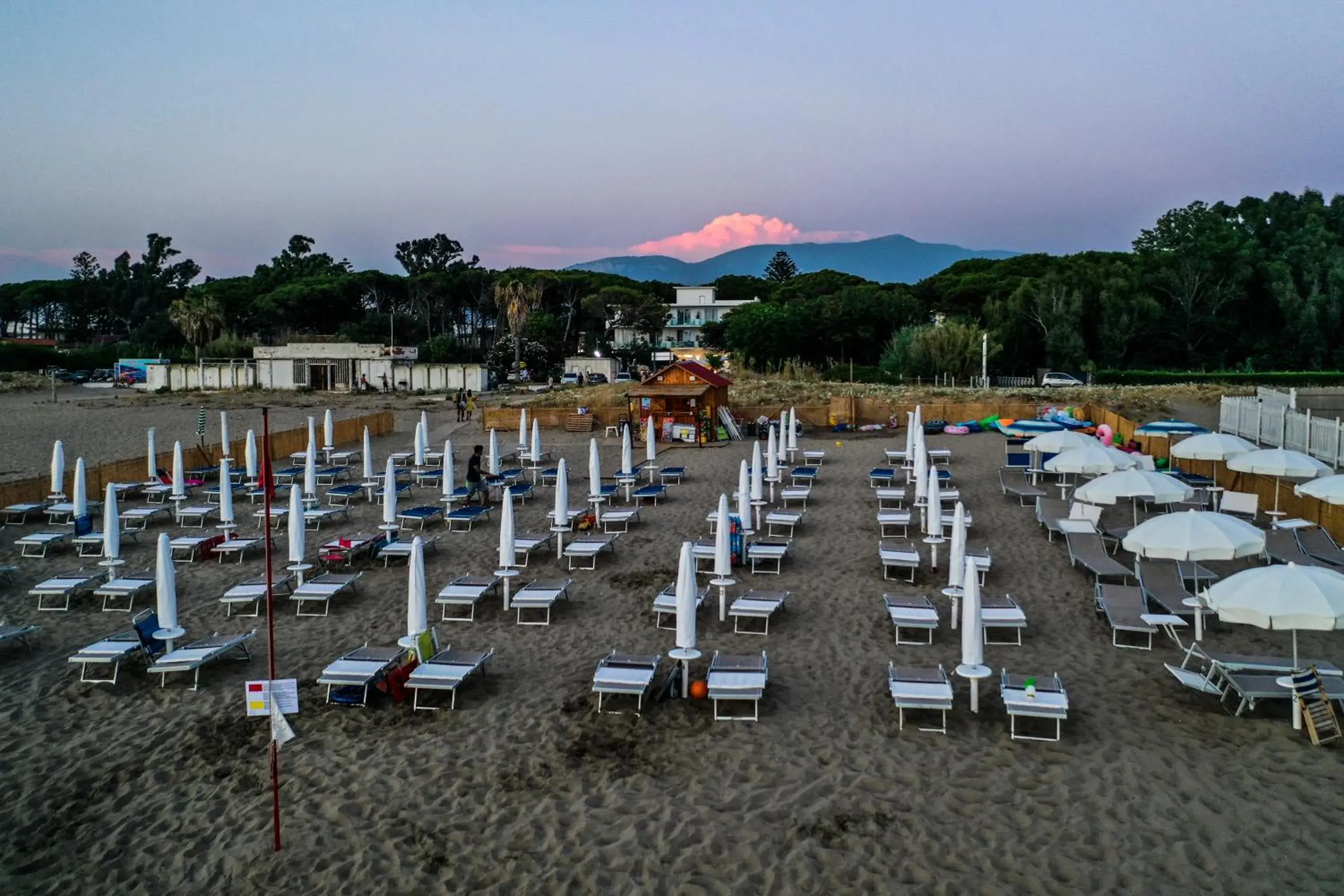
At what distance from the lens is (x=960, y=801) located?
23.4 feet

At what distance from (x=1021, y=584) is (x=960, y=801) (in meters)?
6.09

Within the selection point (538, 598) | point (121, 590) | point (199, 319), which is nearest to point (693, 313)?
point (199, 319)

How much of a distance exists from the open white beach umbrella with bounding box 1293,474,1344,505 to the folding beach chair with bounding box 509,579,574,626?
1006cm

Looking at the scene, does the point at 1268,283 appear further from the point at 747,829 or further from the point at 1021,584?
the point at 747,829

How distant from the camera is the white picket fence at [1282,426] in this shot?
1775cm

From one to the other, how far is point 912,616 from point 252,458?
573 inches

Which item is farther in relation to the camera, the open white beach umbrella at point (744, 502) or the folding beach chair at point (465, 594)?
the open white beach umbrella at point (744, 502)

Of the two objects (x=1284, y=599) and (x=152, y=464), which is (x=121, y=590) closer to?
(x=152, y=464)

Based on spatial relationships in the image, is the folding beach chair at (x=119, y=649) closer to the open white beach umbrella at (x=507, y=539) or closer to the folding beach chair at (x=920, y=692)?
the open white beach umbrella at (x=507, y=539)

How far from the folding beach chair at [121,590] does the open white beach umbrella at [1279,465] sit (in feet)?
52.4

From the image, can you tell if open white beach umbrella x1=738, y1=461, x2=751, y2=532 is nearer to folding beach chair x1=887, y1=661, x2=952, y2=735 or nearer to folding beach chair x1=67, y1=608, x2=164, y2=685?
folding beach chair x1=887, y1=661, x2=952, y2=735

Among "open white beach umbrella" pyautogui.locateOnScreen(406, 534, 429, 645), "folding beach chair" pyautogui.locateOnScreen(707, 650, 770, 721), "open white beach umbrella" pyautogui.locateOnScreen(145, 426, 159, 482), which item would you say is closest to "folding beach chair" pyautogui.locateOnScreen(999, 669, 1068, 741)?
"folding beach chair" pyautogui.locateOnScreen(707, 650, 770, 721)

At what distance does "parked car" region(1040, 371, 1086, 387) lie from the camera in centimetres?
4338

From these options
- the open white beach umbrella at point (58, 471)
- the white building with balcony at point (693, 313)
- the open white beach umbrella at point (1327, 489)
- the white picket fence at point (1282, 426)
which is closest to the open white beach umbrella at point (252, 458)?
the open white beach umbrella at point (58, 471)
